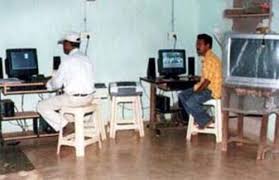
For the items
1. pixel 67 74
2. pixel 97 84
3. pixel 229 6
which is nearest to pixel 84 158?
pixel 67 74

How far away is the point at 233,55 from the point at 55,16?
2.53m

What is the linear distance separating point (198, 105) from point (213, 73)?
443 mm

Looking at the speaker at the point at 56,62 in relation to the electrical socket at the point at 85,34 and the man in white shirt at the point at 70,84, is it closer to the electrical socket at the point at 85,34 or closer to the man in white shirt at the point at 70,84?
the electrical socket at the point at 85,34

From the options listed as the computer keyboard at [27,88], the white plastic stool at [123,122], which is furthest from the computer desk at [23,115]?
the white plastic stool at [123,122]

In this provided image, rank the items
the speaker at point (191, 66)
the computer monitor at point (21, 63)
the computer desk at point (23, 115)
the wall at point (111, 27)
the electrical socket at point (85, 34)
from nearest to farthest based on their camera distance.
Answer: the computer desk at point (23, 115)
the computer monitor at point (21, 63)
the wall at point (111, 27)
the electrical socket at point (85, 34)
the speaker at point (191, 66)

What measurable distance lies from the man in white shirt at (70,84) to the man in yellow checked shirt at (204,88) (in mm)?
1261

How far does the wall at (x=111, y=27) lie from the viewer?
6.28 m

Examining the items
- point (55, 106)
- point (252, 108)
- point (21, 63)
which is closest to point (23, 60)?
point (21, 63)

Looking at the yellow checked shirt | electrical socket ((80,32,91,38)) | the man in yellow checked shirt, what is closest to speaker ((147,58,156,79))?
the man in yellow checked shirt

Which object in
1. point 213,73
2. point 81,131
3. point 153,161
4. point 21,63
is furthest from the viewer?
point 21,63

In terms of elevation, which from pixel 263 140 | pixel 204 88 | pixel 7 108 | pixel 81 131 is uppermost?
pixel 204 88

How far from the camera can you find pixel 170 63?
22.0ft

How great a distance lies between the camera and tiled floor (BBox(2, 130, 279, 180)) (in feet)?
15.4

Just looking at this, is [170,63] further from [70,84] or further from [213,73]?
[70,84]
